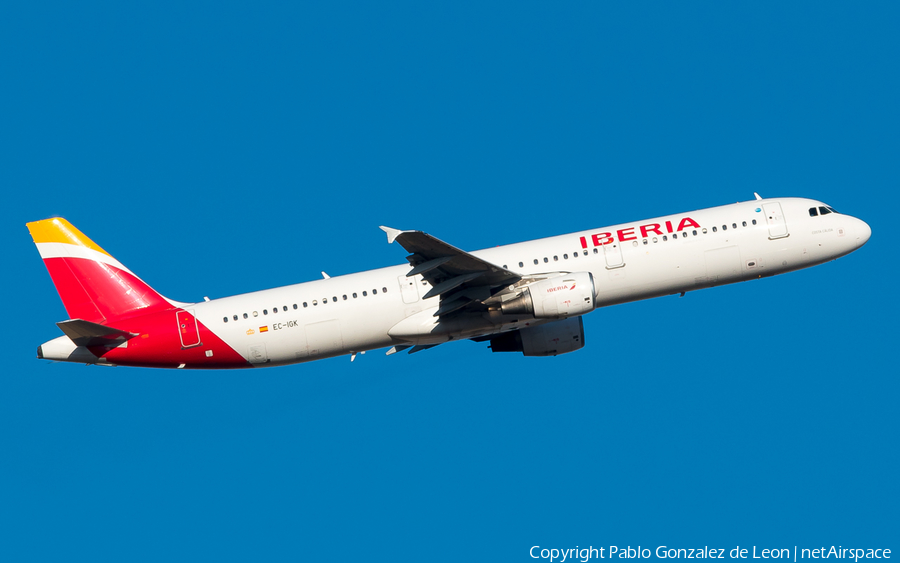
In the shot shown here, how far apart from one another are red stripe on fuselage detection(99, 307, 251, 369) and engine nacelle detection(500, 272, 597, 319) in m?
12.6

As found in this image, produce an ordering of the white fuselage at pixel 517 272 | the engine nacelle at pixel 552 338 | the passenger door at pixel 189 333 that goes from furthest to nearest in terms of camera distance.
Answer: the engine nacelle at pixel 552 338 → the passenger door at pixel 189 333 → the white fuselage at pixel 517 272

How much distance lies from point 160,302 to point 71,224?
552 centimetres

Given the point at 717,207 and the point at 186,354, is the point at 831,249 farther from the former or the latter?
the point at 186,354

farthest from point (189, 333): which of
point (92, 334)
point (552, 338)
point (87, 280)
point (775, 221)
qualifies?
point (775, 221)

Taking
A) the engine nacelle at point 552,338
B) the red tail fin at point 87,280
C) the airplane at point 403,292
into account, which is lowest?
the engine nacelle at point 552,338

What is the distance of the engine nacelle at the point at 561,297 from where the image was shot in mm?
34719

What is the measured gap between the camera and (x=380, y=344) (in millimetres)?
37406

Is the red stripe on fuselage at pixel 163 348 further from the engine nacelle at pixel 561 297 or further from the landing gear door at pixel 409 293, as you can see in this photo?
the engine nacelle at pixel 561 297

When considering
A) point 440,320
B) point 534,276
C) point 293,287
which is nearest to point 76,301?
point 293,287

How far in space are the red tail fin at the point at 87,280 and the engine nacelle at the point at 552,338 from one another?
1581cm

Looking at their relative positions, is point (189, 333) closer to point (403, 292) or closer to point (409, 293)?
point (403, 292)

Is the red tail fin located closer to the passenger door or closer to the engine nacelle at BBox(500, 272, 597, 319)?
the passenger door

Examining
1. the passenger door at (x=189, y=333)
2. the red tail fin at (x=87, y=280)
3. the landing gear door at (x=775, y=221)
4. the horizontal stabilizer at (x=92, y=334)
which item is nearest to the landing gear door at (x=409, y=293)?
the passenger door at (x=189, y=333)

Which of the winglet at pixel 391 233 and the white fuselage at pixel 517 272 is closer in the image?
the winglet at pixel 391 233
